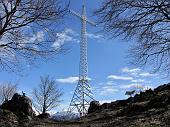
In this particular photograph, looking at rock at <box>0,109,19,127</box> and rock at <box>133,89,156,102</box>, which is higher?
rock at <box>133,89,156,102</box>

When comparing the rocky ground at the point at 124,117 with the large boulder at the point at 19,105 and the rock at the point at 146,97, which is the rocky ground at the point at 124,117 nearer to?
the large boulder at the point at 19,105

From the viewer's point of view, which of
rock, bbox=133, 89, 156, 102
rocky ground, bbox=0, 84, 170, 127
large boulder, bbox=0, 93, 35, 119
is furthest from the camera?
rock, bbox=133, 89, 156, 102

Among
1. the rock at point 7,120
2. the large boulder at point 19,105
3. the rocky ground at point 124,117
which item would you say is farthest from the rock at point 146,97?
the rock at point 7,120

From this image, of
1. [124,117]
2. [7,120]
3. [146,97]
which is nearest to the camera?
[124,117]

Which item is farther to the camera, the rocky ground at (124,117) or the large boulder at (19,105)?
the large boulder at (19,105)

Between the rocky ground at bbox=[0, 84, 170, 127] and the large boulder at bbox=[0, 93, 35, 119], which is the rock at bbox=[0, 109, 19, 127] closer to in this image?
the rocky ground at bbox=[0, 84, 170, 127]

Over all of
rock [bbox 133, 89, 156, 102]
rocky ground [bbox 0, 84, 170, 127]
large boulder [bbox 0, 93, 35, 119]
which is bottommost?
rocky ground [bbox 0, 84, 170, 127]

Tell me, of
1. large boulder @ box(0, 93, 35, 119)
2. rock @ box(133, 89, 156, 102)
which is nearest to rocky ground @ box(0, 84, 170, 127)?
large boulder @ box(0, 93, 35, 119)

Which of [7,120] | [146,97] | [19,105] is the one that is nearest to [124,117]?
[7,120]

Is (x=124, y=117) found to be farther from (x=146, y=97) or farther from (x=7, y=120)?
(x=146, y=97)

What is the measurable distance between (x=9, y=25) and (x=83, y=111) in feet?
162

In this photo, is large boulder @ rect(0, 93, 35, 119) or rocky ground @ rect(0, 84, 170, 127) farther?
large boulder @ rect(0, 93, 35, 119)

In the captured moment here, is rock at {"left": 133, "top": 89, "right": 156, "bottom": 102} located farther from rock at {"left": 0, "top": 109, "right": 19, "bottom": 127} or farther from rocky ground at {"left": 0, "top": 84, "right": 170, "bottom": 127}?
rock at {"left": 0, "top": 109, "right": 19, "bottom": 127}

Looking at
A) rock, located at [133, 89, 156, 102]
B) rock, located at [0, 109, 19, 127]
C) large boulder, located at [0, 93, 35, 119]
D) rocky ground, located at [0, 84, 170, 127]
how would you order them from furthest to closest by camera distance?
rock, located at [133, 89, 156, 102] < large boulder, located at [0, 93, 35, 119] < rock, located at [0, 109, 19, 127] < rocky ground, located at [0, 84, 170, 127]
